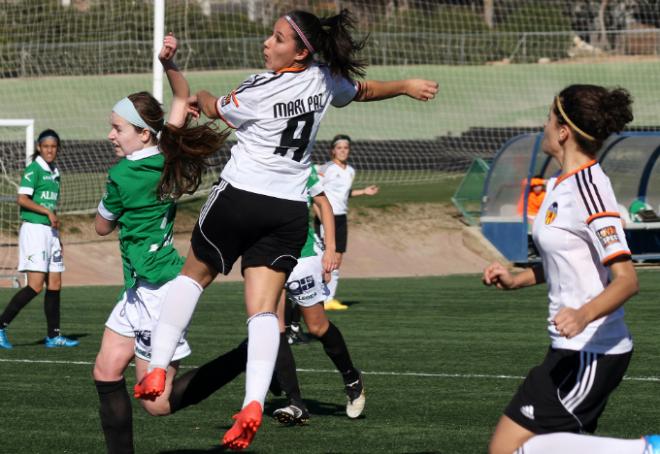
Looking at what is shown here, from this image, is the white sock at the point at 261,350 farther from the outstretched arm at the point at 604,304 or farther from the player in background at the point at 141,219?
the outstretched arm at the point at 604,304

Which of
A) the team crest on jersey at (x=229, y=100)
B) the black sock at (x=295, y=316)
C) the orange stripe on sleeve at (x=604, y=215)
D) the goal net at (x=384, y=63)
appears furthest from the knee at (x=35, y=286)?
the goal net at (x=384, y=63)

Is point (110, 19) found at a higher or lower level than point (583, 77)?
higher

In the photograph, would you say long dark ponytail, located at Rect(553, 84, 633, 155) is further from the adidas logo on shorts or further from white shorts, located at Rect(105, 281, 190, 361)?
white shorts, located at Rect(105, 281, 190, 361)

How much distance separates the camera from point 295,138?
5.77 metres

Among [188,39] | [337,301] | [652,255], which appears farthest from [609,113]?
[188,39]

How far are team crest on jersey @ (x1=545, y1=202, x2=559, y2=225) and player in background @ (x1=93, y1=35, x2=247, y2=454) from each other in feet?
5.99

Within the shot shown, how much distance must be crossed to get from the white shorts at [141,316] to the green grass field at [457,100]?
93.0ft

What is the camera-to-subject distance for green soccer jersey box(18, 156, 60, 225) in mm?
12156

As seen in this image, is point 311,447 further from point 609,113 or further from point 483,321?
point 483,321

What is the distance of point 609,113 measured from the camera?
4883mm

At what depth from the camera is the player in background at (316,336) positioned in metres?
7.69

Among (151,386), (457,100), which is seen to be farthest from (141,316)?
(457,100)

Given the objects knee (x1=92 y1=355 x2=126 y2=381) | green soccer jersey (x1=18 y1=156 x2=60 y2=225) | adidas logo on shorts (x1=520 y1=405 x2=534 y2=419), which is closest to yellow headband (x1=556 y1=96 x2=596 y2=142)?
adidas logo on shorts (x1=520 y1=405 x2=534 y2=419)

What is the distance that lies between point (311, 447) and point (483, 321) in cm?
704
